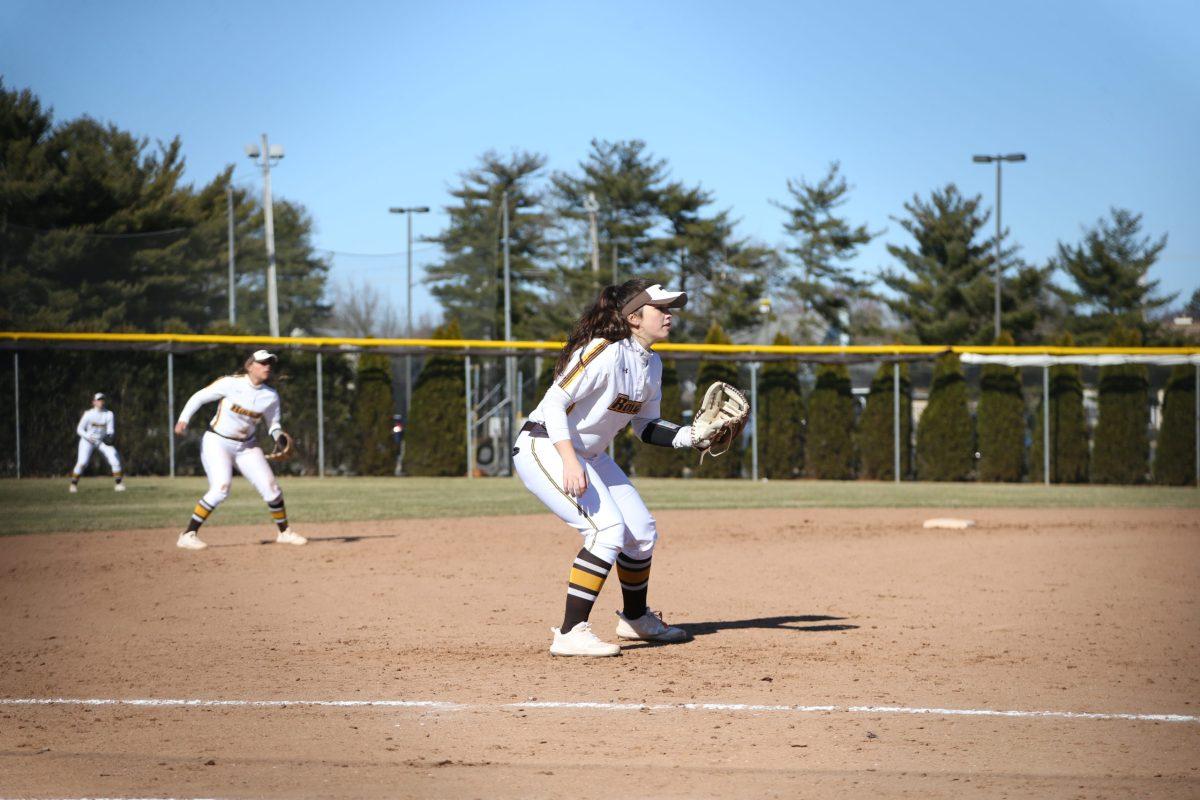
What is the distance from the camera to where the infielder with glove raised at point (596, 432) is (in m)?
6.70

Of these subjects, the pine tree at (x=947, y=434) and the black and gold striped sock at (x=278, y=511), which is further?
the pine tree at (x=947, y=434)

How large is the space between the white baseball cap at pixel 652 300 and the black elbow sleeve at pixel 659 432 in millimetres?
776

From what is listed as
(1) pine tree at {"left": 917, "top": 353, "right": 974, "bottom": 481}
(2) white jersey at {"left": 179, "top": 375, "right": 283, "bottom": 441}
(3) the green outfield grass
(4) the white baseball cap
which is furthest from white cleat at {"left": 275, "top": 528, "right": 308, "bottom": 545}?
(1) pine tree at {"left": 917, "top": 353, "right": 974, "bottom": 481}

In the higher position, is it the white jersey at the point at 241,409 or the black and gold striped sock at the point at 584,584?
the white jersey at the point at 241,409

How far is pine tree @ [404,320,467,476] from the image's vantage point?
3025cm

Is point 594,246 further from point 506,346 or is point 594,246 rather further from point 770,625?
point 770,625

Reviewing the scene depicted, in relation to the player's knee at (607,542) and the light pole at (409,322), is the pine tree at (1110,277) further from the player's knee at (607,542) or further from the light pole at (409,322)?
the player's knee at (607,542)

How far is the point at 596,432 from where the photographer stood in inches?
275

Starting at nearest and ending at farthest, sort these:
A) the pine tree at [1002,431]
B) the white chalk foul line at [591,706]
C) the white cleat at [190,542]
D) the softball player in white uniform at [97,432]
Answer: the white chalk foul line at [591,706] < the white cleat at [190,542] < the softball player in white uniform at [97,432] < the pine tree at [1002,431]

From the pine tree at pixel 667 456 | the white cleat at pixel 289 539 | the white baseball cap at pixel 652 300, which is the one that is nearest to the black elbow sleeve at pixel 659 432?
the white baseball cap at pixel 652 300

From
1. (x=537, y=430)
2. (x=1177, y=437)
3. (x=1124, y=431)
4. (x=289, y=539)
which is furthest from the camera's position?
(x=1124, y=431)

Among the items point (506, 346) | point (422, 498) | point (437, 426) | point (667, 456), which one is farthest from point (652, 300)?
point (667, 456)

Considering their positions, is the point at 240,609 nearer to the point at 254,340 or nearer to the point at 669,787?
the point at 669,787

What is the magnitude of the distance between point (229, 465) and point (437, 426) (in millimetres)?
17407
